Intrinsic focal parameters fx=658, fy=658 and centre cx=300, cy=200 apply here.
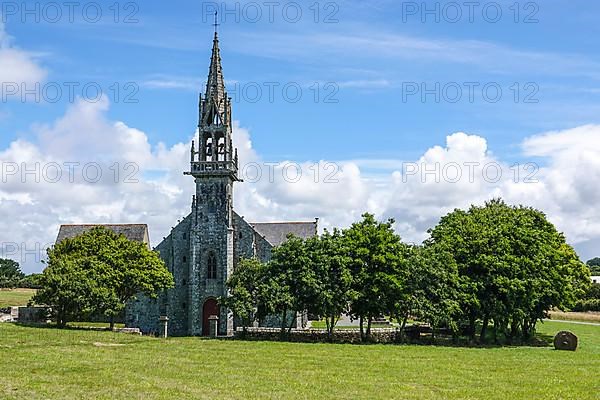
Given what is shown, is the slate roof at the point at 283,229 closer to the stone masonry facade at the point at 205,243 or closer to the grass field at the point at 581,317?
the stone masonry facade at the point at 205,243

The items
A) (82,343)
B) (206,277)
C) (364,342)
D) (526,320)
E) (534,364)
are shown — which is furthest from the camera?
(206,277)

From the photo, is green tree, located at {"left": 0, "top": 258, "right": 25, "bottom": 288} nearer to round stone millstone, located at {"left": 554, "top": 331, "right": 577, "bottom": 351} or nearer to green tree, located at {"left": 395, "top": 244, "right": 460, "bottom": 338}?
green tree, located at {"left": 395, "top": 244, "right": 460, "bottom": 338}

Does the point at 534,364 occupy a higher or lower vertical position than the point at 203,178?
lower

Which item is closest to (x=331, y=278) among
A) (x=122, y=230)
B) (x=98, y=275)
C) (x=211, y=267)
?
(x=98, y=275)

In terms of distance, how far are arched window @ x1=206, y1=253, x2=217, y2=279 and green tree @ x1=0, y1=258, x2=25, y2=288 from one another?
6647 cm

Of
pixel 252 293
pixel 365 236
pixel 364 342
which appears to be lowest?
pixel 364 342

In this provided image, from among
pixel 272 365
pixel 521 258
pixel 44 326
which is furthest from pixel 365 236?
pixel 44 326

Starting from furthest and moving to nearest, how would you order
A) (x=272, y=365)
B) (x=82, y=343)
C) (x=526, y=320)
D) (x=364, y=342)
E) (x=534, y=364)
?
(x=526, y=320) < (x=364, y=342) < (x=82, y=343) < (x=534, y=364) < (x=272, y=365)

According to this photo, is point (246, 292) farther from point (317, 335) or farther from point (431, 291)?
point (431, 291)

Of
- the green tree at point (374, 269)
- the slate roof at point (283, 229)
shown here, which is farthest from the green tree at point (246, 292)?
the slate roof at point (283, 229)

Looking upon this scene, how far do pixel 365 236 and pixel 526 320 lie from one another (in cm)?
1531

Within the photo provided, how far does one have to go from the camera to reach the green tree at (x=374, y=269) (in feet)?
160

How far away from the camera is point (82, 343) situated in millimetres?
38781

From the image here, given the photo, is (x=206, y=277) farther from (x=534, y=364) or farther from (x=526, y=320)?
(x=534, y=364)
